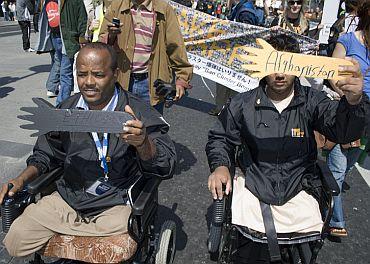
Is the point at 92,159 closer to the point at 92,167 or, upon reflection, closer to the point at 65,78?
the point at 92,167

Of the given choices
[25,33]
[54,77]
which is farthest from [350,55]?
[25,33]

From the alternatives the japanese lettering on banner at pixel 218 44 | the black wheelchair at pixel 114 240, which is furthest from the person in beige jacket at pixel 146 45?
the japanese lettering on banner at pixel 218 44

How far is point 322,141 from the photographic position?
8.19 feet

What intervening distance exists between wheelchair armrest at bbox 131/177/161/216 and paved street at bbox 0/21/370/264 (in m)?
0.94

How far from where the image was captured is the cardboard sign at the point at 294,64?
69.6 inches

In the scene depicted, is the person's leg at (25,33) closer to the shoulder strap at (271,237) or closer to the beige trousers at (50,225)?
the beige trousers at (50,225)

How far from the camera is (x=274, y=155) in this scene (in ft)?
7.70

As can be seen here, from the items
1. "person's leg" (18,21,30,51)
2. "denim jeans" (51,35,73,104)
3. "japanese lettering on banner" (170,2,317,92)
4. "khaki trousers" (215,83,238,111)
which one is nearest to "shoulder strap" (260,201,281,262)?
"japanese lettering on banner" (170,2,317,92)

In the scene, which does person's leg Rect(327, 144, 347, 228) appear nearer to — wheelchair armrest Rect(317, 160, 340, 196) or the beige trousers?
wheelchair armrest Rect(317, 160, 340, 196)

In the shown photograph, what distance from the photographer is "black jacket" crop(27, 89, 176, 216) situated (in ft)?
7.09

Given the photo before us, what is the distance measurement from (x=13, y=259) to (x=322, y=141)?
88.4 inches

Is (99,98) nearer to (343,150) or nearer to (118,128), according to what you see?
(118,128)

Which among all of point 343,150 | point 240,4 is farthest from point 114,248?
point 240,4

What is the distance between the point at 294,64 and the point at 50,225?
4.98 ft
